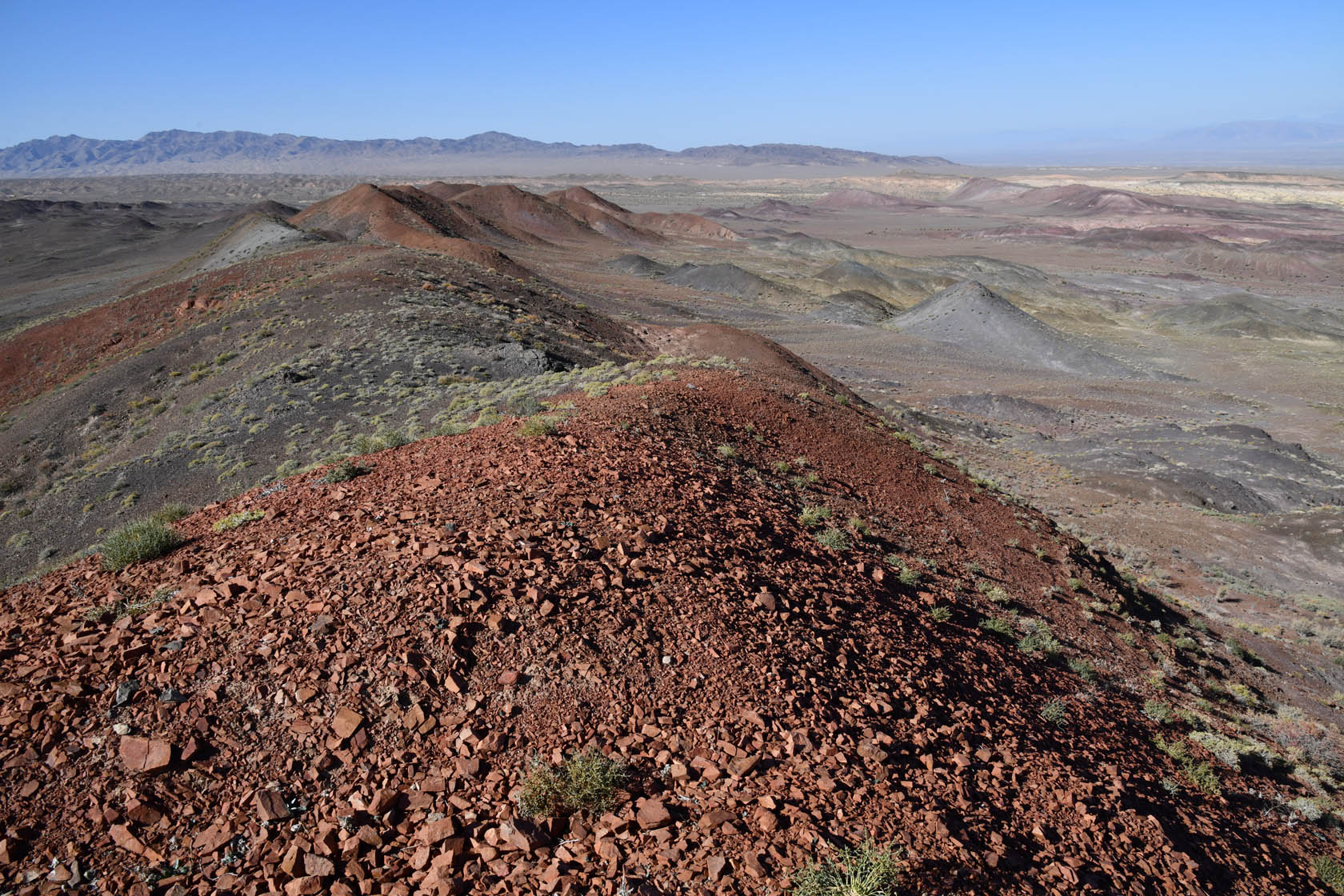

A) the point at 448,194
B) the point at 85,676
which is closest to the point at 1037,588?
the point at 85,676

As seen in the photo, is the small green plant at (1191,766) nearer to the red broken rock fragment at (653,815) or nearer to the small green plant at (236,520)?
the red broken rock fragment at (653,815)

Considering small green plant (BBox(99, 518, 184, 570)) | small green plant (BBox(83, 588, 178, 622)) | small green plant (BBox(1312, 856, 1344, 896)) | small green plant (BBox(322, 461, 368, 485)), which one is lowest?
small green plant (BBox(1312, 856, 1344, 896))

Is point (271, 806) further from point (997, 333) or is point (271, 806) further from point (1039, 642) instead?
point (997, 333)

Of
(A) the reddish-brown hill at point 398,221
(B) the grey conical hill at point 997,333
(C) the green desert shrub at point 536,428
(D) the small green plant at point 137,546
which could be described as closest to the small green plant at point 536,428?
(C) the green desert shrub at point 536,428

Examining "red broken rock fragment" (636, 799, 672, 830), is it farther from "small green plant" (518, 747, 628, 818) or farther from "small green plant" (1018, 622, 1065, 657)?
"small green plant" (1018, 622, 1065, 657)

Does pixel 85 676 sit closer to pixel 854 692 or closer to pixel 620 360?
pixel 854 692

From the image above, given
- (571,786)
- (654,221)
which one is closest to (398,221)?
(571,786)

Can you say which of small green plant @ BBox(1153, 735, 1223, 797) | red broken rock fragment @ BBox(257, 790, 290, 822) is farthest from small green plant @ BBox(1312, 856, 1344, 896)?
red broken rock fragment @ BBox(257, 790, 290, 822)
